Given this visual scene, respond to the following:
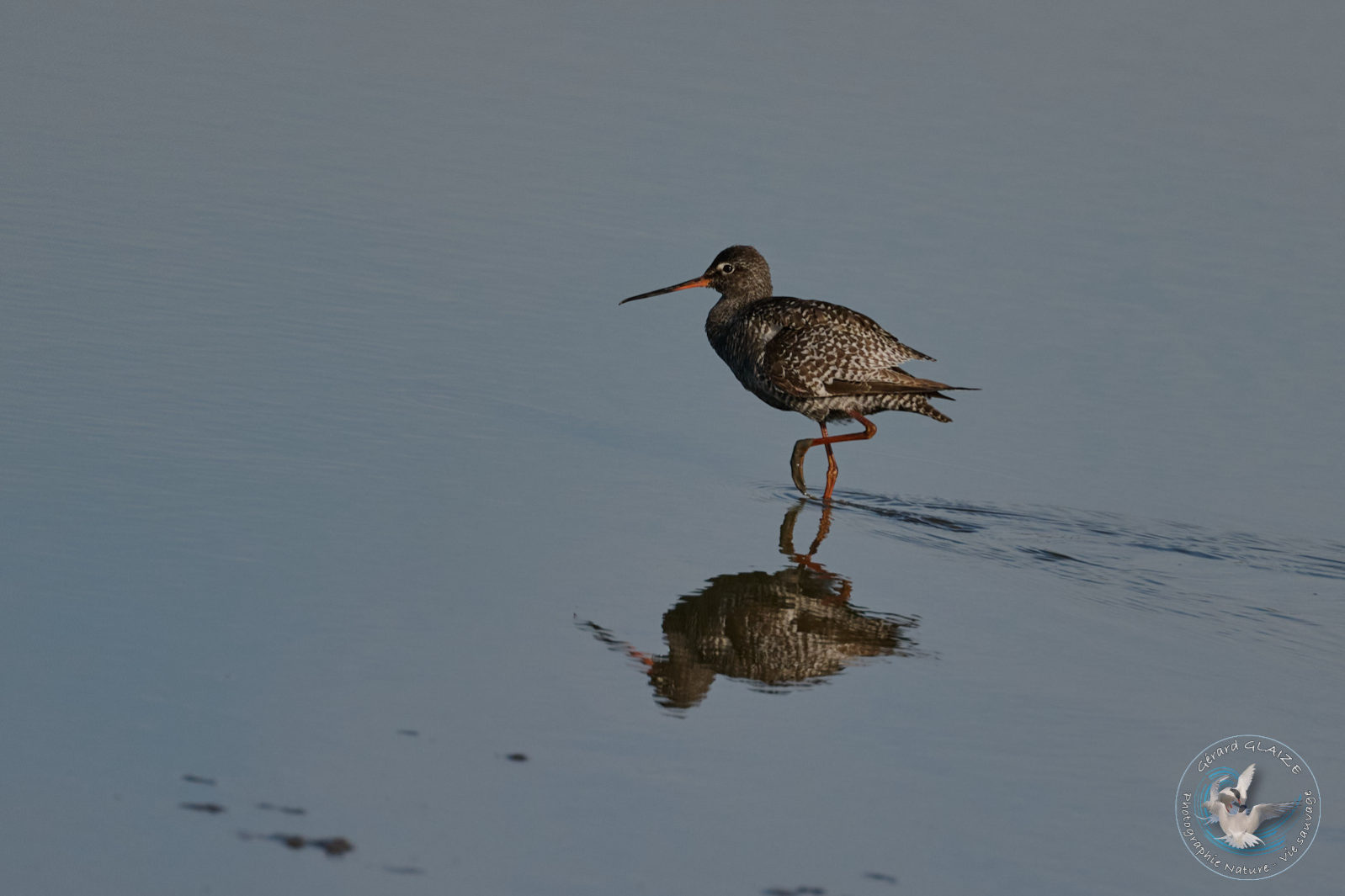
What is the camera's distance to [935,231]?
1547cm

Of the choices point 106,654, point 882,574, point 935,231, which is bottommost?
point 106,654

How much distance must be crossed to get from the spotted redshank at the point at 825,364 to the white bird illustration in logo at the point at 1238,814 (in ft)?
14.1

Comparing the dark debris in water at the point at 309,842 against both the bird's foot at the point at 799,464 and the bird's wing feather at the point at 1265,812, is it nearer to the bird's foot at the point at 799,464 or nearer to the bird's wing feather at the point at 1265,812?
the bird's wing feather at the point at 1265,812

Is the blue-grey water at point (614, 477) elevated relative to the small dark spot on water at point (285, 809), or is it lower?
elevated

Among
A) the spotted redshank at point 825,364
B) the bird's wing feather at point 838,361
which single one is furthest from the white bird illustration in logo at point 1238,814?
the bird's wing feather at point 838,361

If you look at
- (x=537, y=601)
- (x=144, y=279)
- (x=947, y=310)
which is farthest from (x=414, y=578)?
(x=947, y=310)

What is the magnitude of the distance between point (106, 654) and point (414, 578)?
1.63m

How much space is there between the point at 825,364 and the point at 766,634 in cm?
350

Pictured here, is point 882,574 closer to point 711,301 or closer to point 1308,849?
point 1308,849

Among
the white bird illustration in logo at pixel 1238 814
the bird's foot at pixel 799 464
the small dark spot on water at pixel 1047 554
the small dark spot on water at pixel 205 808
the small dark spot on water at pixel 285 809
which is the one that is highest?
the bird's foot at pixel 799 464

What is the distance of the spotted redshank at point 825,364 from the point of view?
1114cm

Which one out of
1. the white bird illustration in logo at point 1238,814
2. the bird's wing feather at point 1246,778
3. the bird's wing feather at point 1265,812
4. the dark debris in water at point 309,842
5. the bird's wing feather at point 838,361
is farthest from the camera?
the bird's wing feather at point 838,361

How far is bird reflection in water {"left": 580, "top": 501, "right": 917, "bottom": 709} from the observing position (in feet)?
24.0

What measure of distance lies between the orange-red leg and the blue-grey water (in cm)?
22
